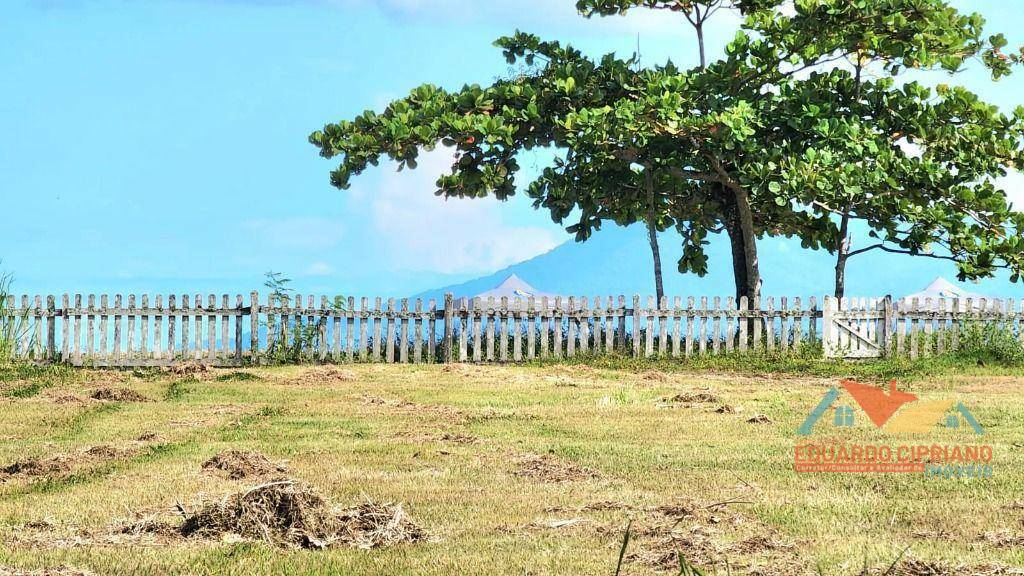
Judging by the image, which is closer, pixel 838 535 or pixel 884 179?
pixel 838 535

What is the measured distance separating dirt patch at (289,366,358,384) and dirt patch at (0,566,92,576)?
37.5 feet

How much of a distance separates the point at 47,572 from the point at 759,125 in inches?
772

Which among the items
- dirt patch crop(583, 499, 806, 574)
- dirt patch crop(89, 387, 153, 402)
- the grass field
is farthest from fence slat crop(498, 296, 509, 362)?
dirt patch crop(583, 499, 806, 574)

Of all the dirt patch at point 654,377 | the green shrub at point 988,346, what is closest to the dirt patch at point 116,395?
the dirt patch at point 654,377

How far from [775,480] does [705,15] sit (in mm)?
19578

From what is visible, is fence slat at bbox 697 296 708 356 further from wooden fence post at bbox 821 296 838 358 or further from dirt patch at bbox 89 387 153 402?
dirt patch at bbox 89 387 153 402

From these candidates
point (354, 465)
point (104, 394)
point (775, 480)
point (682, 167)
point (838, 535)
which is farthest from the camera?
point (682, 167)

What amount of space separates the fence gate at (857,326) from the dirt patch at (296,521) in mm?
18446

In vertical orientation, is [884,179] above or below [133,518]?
above

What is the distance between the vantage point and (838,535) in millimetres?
6574

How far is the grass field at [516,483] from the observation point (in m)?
6.00

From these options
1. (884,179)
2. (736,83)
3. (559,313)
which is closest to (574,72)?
(736,83)

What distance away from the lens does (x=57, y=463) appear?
364 inches

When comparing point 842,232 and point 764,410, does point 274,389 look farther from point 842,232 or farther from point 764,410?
point 842,232
